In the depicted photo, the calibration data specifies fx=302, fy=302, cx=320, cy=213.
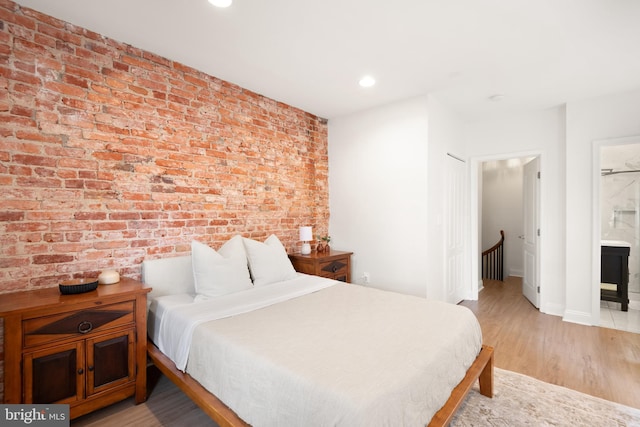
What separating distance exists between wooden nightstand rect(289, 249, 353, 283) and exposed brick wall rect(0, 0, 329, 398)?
574mm

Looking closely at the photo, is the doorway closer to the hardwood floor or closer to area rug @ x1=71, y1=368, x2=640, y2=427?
the hardwood floor

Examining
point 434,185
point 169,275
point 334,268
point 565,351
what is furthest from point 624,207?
point 169,275

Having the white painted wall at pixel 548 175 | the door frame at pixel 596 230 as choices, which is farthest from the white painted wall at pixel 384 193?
the door frame at pixel 596 230

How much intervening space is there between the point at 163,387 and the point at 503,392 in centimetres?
261

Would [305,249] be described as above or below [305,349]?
above

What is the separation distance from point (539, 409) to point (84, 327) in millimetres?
3054

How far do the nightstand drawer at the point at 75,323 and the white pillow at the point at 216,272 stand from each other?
524mm

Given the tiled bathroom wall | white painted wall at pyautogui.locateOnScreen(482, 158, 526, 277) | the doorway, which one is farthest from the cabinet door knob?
white painted wall at pyautogui.locateOnScreen(482, 158, 526, 277)

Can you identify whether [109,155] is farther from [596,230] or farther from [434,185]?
[596,230]

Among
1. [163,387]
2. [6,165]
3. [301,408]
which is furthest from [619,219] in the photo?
[6,165]

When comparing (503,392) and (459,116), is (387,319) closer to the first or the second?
(503,392)

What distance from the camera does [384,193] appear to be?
3902 millimetres

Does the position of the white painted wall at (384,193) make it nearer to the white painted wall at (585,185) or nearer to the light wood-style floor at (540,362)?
the light wood-style floor at (540,362)

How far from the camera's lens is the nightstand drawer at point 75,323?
5.70 feet
